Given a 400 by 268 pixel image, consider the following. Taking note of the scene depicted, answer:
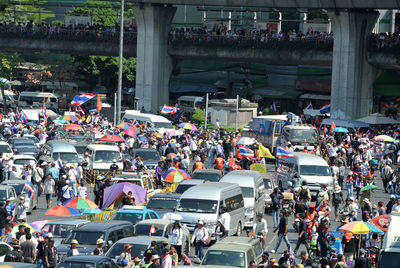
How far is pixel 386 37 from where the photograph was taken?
56.7 metres

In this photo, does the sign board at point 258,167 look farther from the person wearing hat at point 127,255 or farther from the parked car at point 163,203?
the person wearing hat at point 127,255

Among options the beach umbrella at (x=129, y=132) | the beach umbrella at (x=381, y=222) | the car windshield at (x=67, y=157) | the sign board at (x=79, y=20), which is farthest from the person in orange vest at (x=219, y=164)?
the sign board at (x=79, y=20)

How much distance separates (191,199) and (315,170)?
30.9 ft

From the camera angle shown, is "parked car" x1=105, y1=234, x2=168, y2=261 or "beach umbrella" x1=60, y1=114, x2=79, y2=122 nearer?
"parked car" x1=105, y1=234, x2=168, y2=261

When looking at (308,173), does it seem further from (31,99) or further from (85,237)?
(31,99)

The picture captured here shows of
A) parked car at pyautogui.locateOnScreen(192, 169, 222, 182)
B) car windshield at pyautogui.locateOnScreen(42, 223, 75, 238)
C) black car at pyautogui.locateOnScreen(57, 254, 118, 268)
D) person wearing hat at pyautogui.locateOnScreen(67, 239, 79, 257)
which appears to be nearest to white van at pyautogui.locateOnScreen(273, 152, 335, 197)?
parked car at pyautogui.locateOnScreen(192, 169, 222, 182)

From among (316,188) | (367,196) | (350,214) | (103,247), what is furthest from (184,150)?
(103,247)

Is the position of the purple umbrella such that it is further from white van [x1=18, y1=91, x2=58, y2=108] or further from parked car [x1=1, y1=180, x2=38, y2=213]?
white van [x1=18, y1=91, x2=58, y2=108]

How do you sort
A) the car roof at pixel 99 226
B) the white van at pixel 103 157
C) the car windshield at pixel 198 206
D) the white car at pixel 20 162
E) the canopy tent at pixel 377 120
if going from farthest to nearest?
the canopy tent at pixel 377 120, the white van at pixel 103 157, the white car at pixel 20 162, the car windshield at pixel 198 206, the car roof at pixel 99 226

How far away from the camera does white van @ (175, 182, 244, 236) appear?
2558 centimetres

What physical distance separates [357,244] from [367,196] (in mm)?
6365

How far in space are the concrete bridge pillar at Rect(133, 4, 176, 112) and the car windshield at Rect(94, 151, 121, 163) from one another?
2694 cm

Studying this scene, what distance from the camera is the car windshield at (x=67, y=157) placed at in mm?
38094

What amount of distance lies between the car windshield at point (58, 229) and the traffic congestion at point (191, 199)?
0.03 metres
